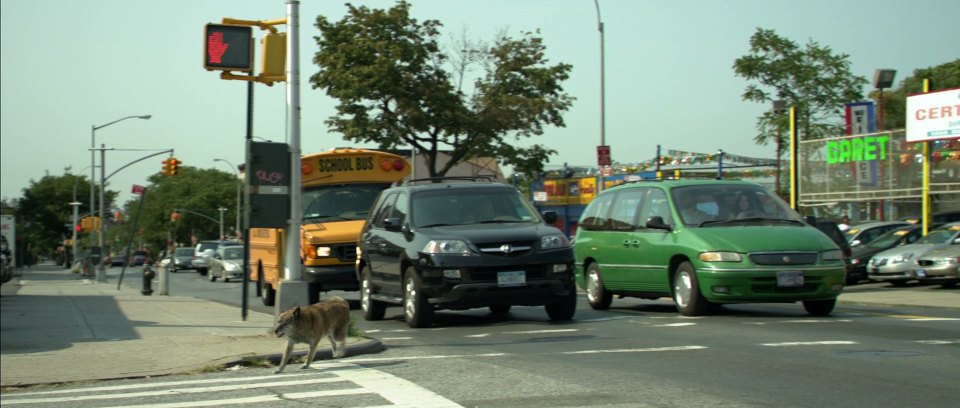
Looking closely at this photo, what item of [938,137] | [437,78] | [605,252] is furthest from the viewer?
[437,78]

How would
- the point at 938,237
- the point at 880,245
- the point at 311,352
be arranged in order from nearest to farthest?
1. the point at 311,352
2. the point at 938,237
3. the point at 880,245

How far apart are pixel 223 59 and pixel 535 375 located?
19.4 ft

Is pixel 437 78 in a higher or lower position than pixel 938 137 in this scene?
higher

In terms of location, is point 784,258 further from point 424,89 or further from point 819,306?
point 424,89

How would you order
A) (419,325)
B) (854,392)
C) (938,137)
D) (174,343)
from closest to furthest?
(854,392) < (174,343) < (419,325) < (938,137)

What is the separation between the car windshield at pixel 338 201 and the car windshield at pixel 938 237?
11902 millimetres

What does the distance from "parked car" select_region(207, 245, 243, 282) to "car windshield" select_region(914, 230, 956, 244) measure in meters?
23.1

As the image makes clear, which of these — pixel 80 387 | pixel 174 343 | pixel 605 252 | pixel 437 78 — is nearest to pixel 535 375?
pixel 80 387

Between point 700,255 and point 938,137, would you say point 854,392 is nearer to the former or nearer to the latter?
point 700,255

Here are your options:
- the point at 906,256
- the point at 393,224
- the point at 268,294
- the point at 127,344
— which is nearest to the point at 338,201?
the point at 268,294

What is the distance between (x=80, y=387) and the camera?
9078 millimetres

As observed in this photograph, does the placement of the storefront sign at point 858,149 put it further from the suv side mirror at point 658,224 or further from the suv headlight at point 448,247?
the suv headlight at point 448,247

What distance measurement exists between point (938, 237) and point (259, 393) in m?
19.1

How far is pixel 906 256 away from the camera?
23.6m
